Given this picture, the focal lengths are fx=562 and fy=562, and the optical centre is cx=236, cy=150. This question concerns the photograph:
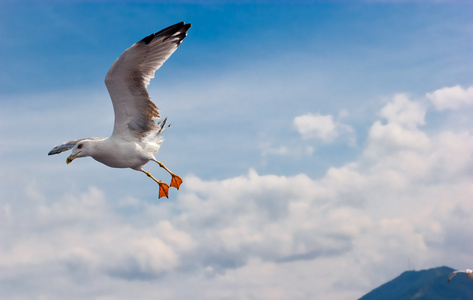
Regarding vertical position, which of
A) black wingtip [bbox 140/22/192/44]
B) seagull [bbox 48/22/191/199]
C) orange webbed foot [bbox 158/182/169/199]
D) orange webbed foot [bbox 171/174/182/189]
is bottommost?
orange webbed foot [bbox 158/182/169/199]

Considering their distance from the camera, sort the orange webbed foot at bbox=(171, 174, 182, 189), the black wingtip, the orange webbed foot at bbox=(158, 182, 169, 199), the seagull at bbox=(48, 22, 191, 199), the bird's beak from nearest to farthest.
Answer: the bird's beak, the seagull at bbox=(48, 22, 191, 199), the black wingtip, the orange webbed foot at bbox=(158, 182, 169, 199), the orange webbed foot at bbox=(171, 174, 182, 189)

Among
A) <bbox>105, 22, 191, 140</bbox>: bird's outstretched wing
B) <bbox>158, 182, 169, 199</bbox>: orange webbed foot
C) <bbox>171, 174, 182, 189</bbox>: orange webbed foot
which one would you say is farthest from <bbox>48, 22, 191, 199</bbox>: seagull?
<bbox>171, 174, 182, 189</bbox>: orange webbed foot

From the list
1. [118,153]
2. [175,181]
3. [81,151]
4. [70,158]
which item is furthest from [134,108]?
[175,181]

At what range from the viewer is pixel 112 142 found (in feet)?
75.2

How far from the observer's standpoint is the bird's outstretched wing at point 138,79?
904 inches

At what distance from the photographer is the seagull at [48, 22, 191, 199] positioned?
22625 millimetres

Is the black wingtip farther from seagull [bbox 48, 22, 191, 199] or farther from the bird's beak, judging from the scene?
the bird's beak

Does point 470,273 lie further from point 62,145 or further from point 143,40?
point 62,145

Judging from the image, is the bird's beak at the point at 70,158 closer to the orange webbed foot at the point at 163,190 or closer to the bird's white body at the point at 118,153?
the bird's white body at the point at 118,153

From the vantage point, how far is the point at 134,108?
77.7ft

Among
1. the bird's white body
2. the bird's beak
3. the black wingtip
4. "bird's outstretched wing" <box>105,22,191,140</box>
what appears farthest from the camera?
the black wingtip

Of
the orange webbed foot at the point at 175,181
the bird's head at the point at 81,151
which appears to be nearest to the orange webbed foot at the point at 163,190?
the orange webbed foot at the point at 175,181

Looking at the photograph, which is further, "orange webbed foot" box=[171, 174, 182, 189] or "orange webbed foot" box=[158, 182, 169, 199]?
"orange webbed foot" box=[171, 174, 182, 189]

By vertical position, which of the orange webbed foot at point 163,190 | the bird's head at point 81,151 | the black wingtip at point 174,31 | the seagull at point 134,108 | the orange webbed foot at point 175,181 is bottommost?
the orange webbed foot at point 163,190
